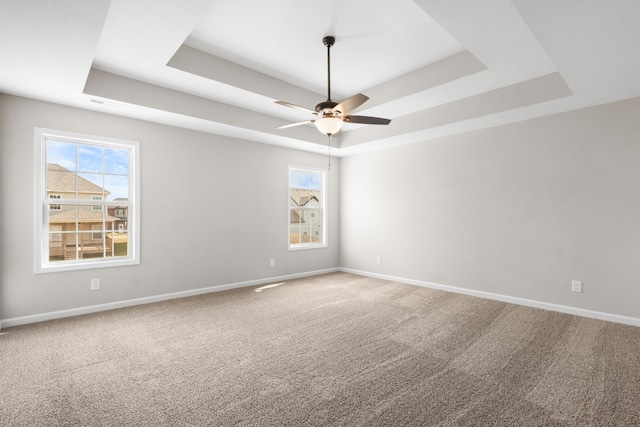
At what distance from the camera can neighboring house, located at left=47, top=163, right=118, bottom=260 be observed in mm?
3670

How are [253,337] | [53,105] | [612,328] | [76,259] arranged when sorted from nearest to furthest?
1. [253,337]
2. [612,328]
3. [53,105]
4. [76,259]

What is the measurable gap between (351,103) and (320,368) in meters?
2.27

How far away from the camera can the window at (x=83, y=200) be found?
3.58 meters

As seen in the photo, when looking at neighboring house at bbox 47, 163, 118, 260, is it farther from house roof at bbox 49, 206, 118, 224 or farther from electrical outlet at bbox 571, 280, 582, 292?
electrical outlet at bbox 571, 280, 582, 292

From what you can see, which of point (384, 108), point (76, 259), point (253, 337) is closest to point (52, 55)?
point (76, 259)

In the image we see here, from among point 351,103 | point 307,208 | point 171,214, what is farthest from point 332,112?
point 307,208

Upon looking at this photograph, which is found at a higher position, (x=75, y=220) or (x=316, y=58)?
(x=316, y=58)

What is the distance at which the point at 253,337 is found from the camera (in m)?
3.09

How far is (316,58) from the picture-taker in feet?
11.4

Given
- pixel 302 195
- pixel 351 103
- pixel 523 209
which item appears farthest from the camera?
pixel 302 195

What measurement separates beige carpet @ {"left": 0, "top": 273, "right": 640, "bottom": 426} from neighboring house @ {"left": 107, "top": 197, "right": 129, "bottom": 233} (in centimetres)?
109

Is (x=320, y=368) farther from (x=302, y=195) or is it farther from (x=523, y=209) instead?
(x=302, y=195)

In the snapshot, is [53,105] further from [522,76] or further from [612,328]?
[612,328]

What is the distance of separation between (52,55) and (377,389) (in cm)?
362
